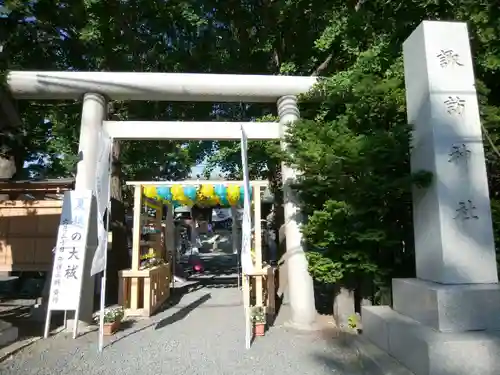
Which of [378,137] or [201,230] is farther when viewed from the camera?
[201,230]

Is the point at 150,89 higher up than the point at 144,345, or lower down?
higher up

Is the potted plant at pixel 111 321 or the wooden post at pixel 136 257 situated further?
the wooden post at pixel 136 257

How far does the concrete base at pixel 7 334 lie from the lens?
5352mm

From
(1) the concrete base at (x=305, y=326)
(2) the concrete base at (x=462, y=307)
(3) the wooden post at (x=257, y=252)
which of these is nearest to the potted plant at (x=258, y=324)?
(1) the concrete base at (x=305, y=326)

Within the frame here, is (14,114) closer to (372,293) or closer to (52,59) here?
(52,59)

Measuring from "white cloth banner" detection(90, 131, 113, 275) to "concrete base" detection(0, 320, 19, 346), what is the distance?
4.61 ft

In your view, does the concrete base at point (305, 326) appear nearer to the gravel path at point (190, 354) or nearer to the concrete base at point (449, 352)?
the gravel path at point (190, 354)

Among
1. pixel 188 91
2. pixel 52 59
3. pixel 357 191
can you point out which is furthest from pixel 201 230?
pixel 357 191

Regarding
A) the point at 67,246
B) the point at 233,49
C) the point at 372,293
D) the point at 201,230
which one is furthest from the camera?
the point at 201,230

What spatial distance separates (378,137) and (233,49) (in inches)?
232

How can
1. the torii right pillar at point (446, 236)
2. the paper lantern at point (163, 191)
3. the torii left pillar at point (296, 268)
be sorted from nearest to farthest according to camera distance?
the torii right pillar at point (446, 236) → the torii left pillar at point (296, 268) → the paper lantern at point (163, 191)

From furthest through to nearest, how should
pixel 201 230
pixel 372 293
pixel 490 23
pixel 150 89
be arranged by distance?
pixel 201 230 < pixel 150 89 < pixel 372 293 < pixel 490 23

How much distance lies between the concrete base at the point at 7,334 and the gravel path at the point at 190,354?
0.35 m

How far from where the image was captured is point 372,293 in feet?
20.8
